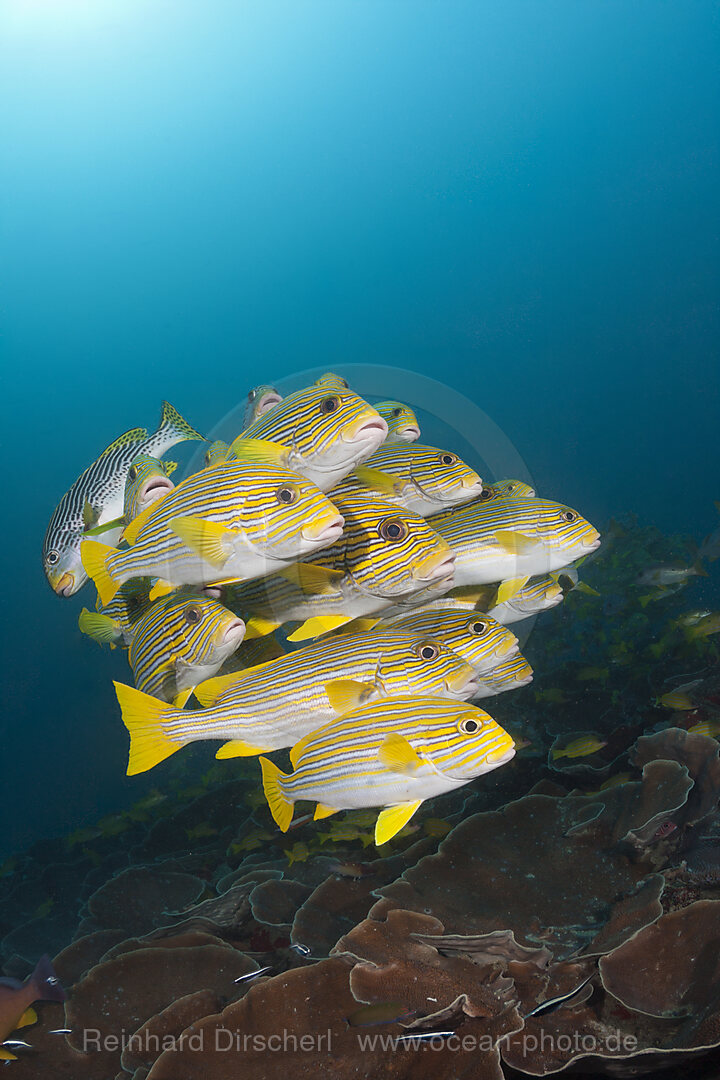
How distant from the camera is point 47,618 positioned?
25172 mm

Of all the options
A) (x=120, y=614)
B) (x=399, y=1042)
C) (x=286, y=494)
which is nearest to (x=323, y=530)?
(x=286, y=494)

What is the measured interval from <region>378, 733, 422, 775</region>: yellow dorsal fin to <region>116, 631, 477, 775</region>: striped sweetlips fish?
0.66 feet

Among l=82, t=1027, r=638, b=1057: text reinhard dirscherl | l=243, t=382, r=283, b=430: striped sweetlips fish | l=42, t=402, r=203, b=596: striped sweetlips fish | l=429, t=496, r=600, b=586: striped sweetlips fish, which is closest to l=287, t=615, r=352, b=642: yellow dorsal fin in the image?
l=429, t=496, r=600, b=586: striped sweetlips fish

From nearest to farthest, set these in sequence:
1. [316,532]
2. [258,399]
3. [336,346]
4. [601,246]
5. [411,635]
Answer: [316,532] → [411,635] → [258,399] → [336,346] → [601,246]

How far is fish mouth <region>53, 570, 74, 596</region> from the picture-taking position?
2.14 m

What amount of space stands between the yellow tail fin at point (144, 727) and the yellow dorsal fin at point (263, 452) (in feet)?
2.59

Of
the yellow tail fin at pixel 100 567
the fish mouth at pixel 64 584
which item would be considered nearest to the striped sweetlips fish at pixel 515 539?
the yellow tail fin at pixel 100 567

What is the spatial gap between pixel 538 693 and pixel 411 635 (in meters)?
5.15

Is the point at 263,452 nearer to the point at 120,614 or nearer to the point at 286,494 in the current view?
the point at 286,494

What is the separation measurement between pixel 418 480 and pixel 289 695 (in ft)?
2.93

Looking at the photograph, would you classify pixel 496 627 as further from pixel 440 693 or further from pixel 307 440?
pixel 307 440

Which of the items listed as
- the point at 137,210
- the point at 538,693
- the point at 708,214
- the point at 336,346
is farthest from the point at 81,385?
the point at 708,214

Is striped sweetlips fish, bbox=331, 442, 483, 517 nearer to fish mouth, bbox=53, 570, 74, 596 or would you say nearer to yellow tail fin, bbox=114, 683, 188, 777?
yellow tail fin, bbox=114, 683, 188, 777

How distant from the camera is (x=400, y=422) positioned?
2375mm
